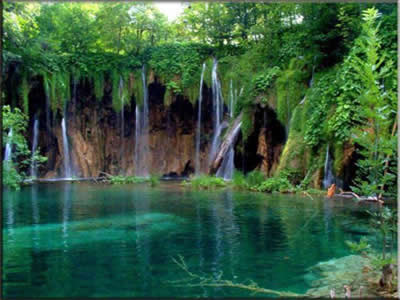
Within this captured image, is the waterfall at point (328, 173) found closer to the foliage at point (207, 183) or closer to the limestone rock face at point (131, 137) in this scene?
the foliage at point (207, 183)

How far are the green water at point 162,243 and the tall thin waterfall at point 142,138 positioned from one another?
1466 centimetres

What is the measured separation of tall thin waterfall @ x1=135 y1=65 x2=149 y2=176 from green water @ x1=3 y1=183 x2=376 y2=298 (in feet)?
48.1

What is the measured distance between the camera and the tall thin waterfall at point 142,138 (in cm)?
2817

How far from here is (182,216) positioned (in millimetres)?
10742

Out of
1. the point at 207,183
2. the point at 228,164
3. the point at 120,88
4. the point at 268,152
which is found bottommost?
the point at 207,183

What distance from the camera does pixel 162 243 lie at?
7750 millimetres

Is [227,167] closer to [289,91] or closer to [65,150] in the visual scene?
[289,91]

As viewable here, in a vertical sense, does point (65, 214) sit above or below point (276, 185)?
below

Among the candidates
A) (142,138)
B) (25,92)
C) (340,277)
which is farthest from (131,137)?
(340,277)

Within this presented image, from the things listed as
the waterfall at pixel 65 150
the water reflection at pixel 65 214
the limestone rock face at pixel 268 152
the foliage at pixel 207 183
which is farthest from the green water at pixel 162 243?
the waterfall at pixel 65 150

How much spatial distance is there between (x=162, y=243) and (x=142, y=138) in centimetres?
2128

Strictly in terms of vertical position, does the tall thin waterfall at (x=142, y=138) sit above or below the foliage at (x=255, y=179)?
above

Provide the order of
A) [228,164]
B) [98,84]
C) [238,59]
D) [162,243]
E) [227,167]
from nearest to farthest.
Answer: [162,243]
[228,164]
[227,167]
[238,59]
[98,84]

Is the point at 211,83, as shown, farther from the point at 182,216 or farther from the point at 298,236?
the point at 298,236
